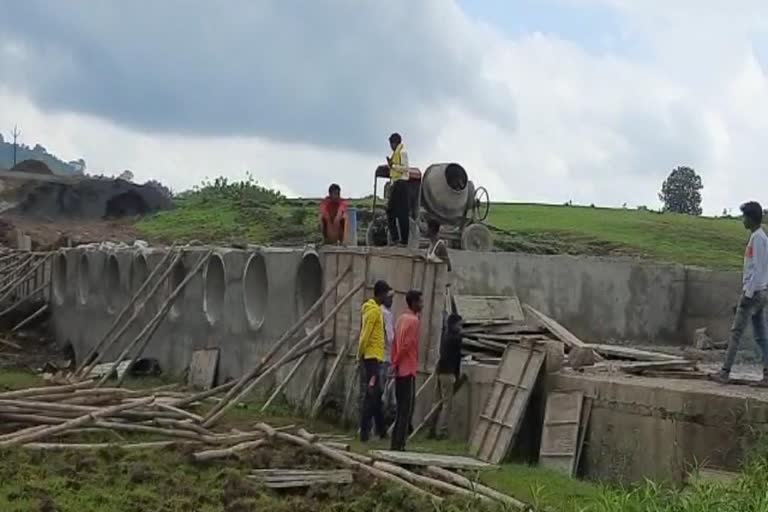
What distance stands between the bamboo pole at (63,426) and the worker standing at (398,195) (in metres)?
4.94

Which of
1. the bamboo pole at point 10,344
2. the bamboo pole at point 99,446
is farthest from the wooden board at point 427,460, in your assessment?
the bamboo pole at point 10,344

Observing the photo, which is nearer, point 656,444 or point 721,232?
point 656,444

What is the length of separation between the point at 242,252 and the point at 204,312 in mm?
1369

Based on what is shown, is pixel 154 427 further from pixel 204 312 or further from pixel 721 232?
pixel 721 232

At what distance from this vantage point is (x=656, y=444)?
1147 cm

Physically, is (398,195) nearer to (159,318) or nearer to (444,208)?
(444,208)

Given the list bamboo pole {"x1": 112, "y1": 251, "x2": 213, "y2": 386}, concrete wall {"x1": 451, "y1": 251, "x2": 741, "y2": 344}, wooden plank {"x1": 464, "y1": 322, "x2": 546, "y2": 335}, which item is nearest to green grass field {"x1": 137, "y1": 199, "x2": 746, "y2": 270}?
concrete wall {"x1": 451, "y1": 251, "x2": 741, "y2": 344}

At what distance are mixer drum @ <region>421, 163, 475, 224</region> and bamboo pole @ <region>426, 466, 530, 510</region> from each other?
7.13 metres

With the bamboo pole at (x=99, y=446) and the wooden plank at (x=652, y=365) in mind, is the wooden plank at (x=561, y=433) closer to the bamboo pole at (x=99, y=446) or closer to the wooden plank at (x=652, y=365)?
the wooden plank at (x=652, y=365)

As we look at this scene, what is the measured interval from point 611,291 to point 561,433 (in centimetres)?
698

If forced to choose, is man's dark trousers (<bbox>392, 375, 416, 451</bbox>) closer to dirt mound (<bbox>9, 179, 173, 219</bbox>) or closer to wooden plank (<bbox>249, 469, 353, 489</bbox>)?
wooden plank (<bbox>249, 469, 353, 489</bbox>)

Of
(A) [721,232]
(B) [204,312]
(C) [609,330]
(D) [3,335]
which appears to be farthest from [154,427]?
(A) [721,232]

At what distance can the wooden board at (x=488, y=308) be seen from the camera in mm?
16312

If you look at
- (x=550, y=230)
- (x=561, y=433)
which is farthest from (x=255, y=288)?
(x=550, y=230)
